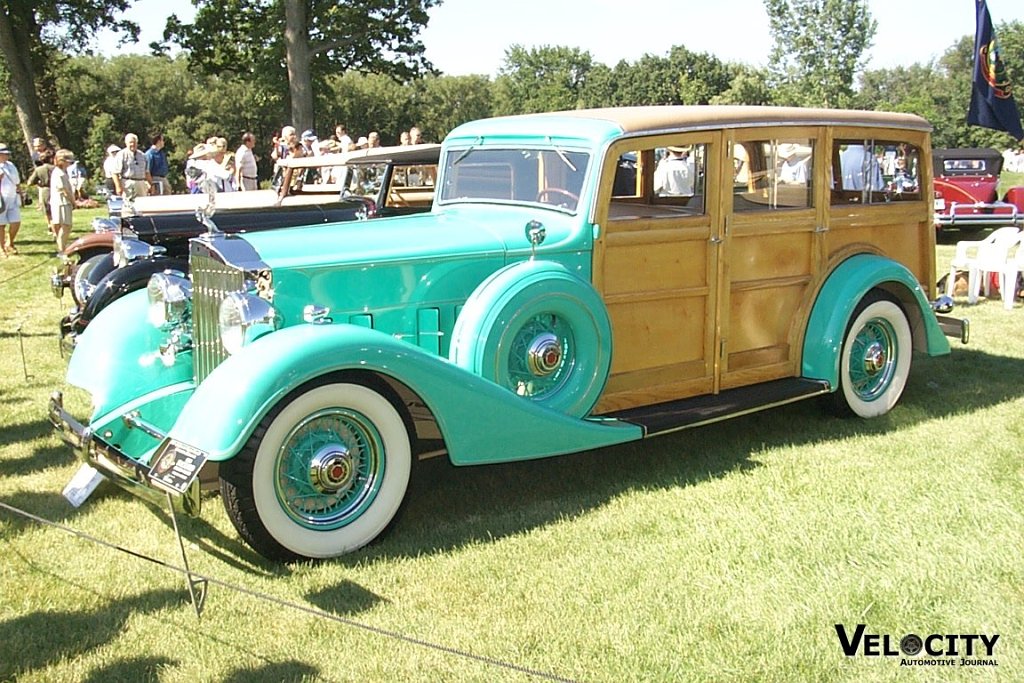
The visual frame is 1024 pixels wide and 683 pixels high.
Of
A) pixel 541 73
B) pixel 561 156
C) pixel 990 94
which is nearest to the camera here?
pixel 561 156

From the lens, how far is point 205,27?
24094 mm

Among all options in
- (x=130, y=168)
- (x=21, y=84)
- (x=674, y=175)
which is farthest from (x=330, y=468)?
(x=21, y=84)

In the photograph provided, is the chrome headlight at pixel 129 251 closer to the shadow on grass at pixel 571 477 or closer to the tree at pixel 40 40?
the shadow on grass at pixel 571 477

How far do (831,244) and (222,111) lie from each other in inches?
1754

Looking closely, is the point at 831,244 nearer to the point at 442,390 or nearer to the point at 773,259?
the point at 773,259

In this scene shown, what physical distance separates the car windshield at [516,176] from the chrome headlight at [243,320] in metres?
1.61

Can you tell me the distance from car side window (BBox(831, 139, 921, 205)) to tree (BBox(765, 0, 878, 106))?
51.9 m

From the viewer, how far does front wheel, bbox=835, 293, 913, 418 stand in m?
5.47

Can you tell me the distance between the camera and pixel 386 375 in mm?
3771

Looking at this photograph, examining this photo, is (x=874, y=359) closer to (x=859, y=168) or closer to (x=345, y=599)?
(x=859, y=168)

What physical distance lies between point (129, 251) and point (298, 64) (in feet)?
54.7

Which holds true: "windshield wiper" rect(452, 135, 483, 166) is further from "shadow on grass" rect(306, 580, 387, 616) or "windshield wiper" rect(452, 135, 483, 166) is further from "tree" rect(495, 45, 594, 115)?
"tree" rect(495, 45, 594, 115)

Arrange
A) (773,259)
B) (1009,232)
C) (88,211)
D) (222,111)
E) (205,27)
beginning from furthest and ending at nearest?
1. (222,111)
2. (205,27)
3. (88,211)
4. (1009,232)
5. (773,259)

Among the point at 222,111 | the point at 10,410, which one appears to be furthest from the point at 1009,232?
the point at 222,111
